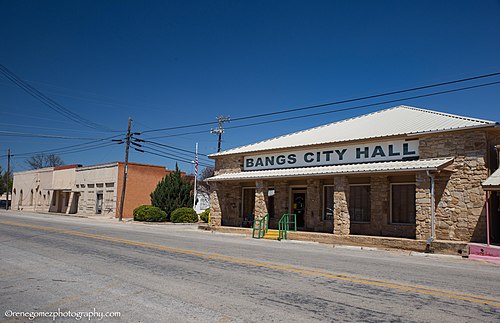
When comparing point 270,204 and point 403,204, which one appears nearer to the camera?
point 403,204

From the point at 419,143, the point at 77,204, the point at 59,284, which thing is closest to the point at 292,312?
the point at 59,284

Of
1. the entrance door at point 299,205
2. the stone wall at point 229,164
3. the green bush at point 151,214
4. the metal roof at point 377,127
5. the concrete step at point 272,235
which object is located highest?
the metal roof at point 377,127

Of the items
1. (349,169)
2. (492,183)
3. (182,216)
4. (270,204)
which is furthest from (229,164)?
(492,183)

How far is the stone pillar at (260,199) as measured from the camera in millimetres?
22453

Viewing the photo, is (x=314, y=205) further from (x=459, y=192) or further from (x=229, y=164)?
(x=459, y=192)

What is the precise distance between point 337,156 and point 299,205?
391cm

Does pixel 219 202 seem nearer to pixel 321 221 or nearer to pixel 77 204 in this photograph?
pixel 321 221

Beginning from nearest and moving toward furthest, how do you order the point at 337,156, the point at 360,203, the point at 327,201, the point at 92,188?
the point at 360,203, the point at 337,156, the point at 327,201, the point at 92,188

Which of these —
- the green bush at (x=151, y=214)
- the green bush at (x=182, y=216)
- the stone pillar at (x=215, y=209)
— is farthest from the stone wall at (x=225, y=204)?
the green bush at (x=151, y=214)

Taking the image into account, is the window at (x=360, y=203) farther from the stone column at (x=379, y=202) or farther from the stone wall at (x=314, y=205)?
the stone wall at (x=314, y=205)

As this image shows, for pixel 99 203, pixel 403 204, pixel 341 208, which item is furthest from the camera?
pixel 99 203

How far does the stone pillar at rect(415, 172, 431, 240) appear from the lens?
1598 centimetres

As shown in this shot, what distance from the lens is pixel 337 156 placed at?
2061 cm

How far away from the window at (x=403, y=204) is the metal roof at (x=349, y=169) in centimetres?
134
